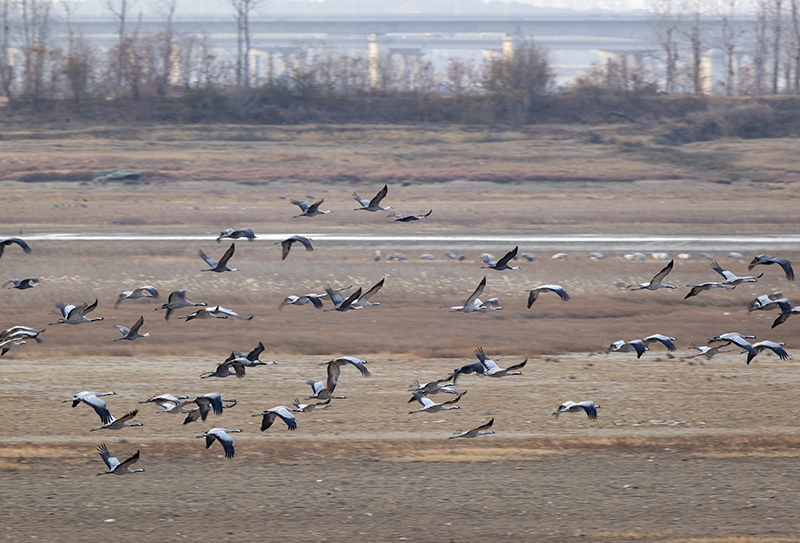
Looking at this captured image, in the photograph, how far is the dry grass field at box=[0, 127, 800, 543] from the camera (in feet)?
38.6

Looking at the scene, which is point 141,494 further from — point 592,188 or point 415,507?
point 592,188

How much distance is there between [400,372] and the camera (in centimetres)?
1817

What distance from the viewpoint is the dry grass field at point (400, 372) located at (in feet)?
38.6

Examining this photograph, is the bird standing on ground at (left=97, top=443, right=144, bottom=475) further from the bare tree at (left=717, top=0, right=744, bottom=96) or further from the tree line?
the bare tree at (left=717, top=0, right=744, bottom=96)

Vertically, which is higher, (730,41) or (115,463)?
(730,41)

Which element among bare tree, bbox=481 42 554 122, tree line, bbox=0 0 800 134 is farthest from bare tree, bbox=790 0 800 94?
bare tree, bbox=481 42 554 122

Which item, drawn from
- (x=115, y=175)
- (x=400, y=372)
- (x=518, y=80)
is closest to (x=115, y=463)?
(x=400, y=372)

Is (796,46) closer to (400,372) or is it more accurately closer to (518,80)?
(518,80)

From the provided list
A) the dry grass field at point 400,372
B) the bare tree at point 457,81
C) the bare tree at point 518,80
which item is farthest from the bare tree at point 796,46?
the dry grass field at point 400,372

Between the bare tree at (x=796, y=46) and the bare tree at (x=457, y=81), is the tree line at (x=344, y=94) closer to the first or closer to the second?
the bare tree at (x=457, y=81)

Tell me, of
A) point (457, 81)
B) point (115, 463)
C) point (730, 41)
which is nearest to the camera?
point (115, 463)

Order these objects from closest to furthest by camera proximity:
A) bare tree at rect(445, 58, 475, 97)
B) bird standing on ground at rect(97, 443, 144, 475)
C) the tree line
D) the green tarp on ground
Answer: bird standing on ground at rect(97, 443, 144, 475)
the green tarp on ground
the tree line
bare tree at rect(445, 58, 475, 97)

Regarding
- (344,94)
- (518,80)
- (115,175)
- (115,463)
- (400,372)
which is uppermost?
(518,80)

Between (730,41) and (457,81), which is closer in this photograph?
(457,81)
